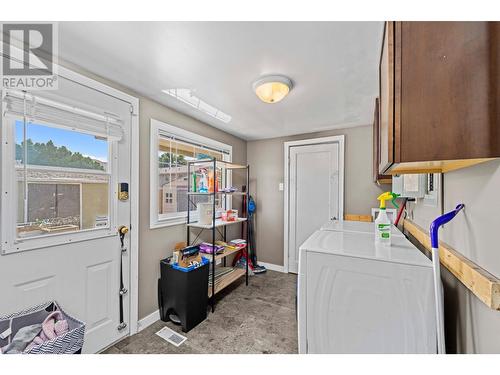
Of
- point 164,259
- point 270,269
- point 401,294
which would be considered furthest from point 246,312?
point 401,294

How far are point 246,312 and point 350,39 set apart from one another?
246 cm

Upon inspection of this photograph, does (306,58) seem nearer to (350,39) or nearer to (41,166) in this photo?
(350,39)

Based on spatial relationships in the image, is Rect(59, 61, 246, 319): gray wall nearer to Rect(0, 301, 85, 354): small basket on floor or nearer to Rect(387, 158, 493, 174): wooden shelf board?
Rect(0, 301, 85, 354): small basket on floor

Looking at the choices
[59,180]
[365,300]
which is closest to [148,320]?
[59,180]

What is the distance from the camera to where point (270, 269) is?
344cm

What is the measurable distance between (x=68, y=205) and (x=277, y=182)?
2.61 m

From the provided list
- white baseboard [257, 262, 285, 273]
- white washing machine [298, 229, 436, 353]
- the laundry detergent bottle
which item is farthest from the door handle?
white baseboard [257, 262, 285, 273]

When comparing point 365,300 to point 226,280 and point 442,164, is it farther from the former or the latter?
point 226,280

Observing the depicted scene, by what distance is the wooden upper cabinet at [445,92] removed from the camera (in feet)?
2.09

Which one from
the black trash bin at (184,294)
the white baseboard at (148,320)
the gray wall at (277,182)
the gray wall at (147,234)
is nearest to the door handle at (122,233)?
the gray wall at (147,234)

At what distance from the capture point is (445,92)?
67 centimetres

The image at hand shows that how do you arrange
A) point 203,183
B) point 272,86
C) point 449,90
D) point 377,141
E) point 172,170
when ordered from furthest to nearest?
point 203,183 → point 172,170 → point 377,141 → point 272,86 → point 449,90

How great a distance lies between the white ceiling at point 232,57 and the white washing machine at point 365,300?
46.2 inches
